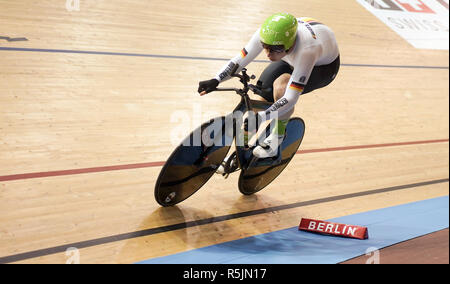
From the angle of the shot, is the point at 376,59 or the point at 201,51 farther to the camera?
the point at 376,59

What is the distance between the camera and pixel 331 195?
12.4 feet

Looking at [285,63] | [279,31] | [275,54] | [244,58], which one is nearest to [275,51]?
[275,54]

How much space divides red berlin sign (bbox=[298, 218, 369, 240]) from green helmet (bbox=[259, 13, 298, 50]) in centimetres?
119

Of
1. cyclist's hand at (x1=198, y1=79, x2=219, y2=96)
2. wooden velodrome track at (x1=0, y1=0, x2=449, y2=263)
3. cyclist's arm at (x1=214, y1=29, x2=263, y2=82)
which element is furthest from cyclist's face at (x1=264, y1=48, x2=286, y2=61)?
wooden velodrome track at (x1=0, y1=0, x2=449, y2=263)

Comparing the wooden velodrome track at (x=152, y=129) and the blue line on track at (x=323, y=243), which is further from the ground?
the wooden velodrome track at (x=152, y=129)

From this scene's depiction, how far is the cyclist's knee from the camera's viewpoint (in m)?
3.02

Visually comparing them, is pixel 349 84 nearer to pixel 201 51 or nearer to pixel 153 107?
pixel 201 51

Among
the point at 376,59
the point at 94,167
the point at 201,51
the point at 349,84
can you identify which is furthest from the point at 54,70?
the point at 376,59

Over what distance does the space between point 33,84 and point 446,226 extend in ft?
10.8

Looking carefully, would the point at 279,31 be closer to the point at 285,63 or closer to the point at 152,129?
the point at 285,63

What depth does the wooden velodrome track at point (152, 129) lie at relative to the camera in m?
2.82

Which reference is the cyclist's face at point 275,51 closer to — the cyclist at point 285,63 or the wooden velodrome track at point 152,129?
the cyclist at point 285,63

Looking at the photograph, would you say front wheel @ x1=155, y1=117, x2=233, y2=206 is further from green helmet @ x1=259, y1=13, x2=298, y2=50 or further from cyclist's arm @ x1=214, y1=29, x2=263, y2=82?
green helmet @ x1=259, y1=13, x2=298, y2=50

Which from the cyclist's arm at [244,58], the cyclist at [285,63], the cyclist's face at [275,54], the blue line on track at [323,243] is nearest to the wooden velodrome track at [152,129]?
the blue line on track at [323,243]
